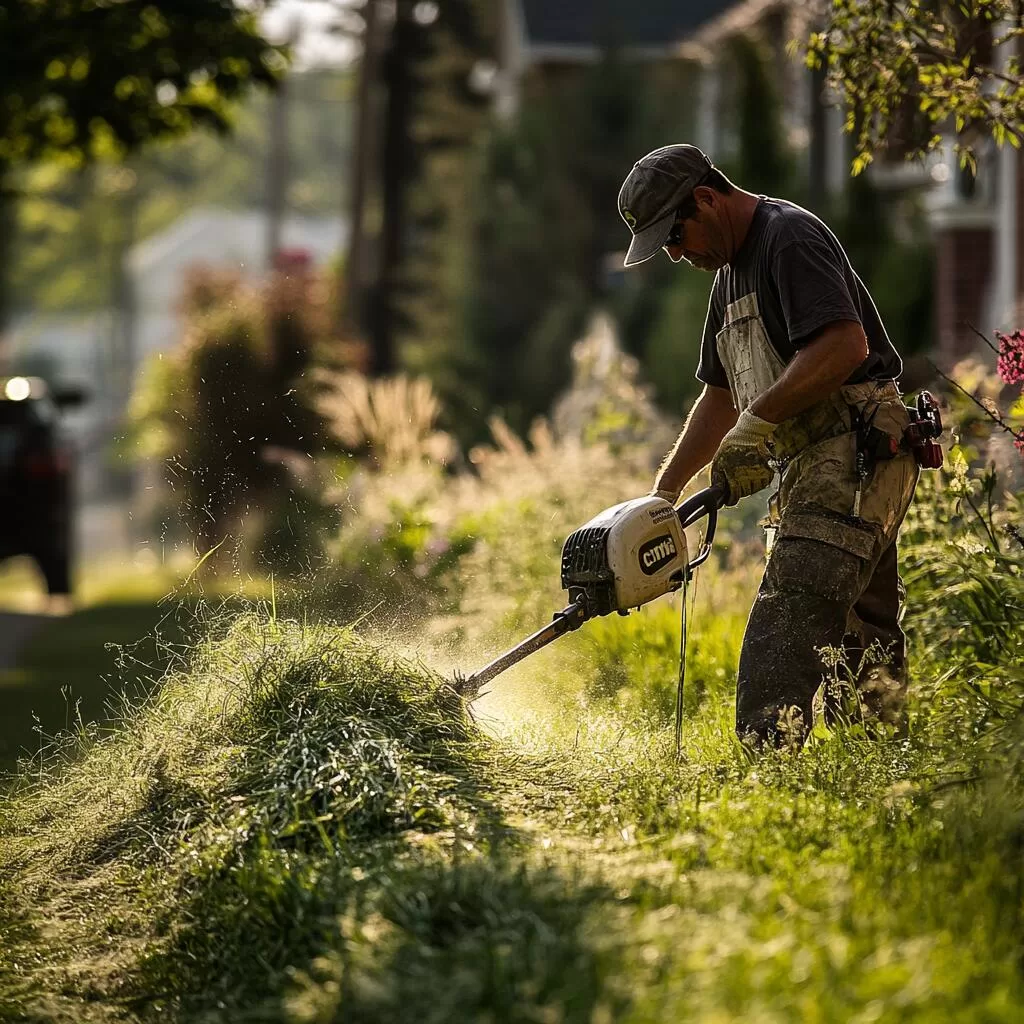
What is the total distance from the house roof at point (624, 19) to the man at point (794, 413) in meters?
26.5

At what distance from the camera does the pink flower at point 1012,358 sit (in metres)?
5.59

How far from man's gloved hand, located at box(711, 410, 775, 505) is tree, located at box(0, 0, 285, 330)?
9.55 m

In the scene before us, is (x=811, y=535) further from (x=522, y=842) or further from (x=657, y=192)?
(x=522, y=842)

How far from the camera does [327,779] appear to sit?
196 inches

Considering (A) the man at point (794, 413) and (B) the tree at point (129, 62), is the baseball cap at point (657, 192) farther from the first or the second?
(B) the tree at point (129, 62)

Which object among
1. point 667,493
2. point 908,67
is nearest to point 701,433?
point 667,493

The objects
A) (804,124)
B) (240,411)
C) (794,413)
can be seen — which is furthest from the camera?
(804,124)

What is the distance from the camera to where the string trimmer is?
5461 millimetres

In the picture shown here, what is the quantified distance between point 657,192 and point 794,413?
730 millimetres

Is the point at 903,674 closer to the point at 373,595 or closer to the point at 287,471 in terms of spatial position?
the point at 373,595

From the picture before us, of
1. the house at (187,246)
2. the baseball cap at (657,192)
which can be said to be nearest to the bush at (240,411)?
the baseball cap at (657,192)

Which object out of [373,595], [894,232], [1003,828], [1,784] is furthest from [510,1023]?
[894,232]

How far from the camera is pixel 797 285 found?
539 centimetres

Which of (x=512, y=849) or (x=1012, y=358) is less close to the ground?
(x=1012, y=358)
